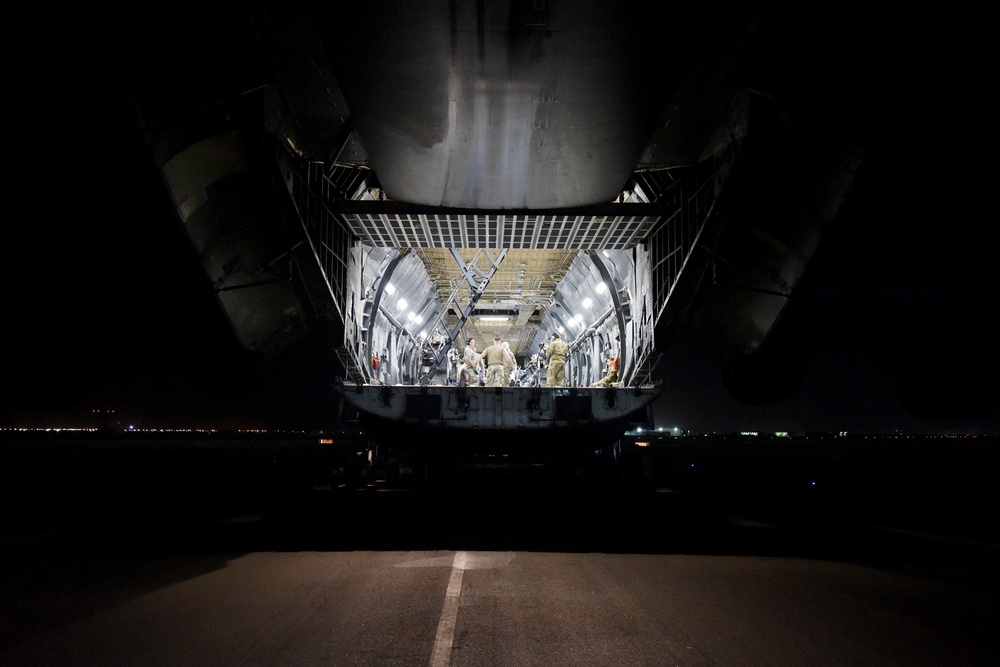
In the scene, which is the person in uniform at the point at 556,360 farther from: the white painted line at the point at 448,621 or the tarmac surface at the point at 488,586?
the white painted line at the point at 448,621

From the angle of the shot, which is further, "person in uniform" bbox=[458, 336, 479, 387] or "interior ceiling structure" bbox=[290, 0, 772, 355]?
"person in uniform" bbox=[458, 336, 479, 387]

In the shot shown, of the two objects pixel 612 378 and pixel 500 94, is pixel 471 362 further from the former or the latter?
pixel 500 94

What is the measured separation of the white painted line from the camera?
10.1 ft

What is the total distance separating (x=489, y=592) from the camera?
14.3 ft

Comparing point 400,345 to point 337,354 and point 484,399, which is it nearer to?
point 337,354

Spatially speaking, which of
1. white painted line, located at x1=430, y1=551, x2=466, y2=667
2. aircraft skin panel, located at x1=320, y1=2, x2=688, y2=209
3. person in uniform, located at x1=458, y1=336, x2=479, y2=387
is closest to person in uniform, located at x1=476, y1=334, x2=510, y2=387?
person in uniform, located at x1=458, y1=336, x2=479, y2=387

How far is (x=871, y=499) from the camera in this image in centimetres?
988

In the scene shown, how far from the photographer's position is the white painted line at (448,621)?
308 centimetres

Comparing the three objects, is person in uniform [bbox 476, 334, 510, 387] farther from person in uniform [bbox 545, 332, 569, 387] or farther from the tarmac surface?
the tarmac surface

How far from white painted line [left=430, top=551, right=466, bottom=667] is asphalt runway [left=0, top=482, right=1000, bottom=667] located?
0.6 inches

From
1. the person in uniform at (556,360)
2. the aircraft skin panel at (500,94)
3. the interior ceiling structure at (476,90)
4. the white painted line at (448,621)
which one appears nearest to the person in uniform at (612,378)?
the person in uniform at (556,360)

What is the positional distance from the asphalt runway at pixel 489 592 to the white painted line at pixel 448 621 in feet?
0.05

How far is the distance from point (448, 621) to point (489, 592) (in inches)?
30.2

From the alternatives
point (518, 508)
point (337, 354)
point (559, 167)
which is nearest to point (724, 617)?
point (518, 508)
